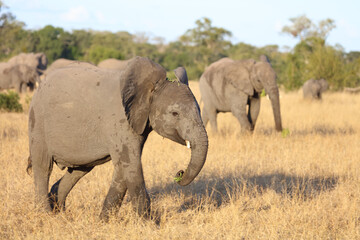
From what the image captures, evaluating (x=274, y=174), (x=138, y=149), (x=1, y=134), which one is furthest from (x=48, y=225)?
(x=1, y=134)

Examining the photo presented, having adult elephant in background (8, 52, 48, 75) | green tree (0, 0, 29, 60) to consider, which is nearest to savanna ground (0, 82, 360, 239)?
adult elephant in background (8, 52, 48, 75)

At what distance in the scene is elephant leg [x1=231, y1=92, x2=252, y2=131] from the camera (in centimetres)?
1057

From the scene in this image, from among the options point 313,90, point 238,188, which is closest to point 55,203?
point 238,188

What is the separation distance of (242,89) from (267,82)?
1.88 ft

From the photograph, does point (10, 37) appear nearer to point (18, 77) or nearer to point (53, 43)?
point (53, 43)

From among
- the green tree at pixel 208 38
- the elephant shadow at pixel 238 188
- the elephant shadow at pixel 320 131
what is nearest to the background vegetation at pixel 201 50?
the green tree at pixel 208 38

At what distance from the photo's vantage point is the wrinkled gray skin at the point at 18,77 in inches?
858

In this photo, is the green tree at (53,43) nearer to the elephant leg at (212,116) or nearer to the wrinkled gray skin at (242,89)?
the elephant leg at (212,116)

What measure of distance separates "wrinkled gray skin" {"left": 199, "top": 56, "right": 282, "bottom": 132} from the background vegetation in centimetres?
1621

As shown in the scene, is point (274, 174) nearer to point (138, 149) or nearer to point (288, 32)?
point (138, 149)

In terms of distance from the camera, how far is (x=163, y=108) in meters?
4.42

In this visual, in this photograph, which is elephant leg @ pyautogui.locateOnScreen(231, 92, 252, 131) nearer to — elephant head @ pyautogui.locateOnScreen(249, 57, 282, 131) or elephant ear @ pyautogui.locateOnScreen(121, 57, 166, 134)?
elephant head @ pyautogui.locateOnScreen(249, 57, 282, 131)

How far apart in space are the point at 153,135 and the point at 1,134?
10.4ft

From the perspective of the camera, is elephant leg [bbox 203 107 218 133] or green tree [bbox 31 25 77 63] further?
green tree [bbox 31 25 77 63]
